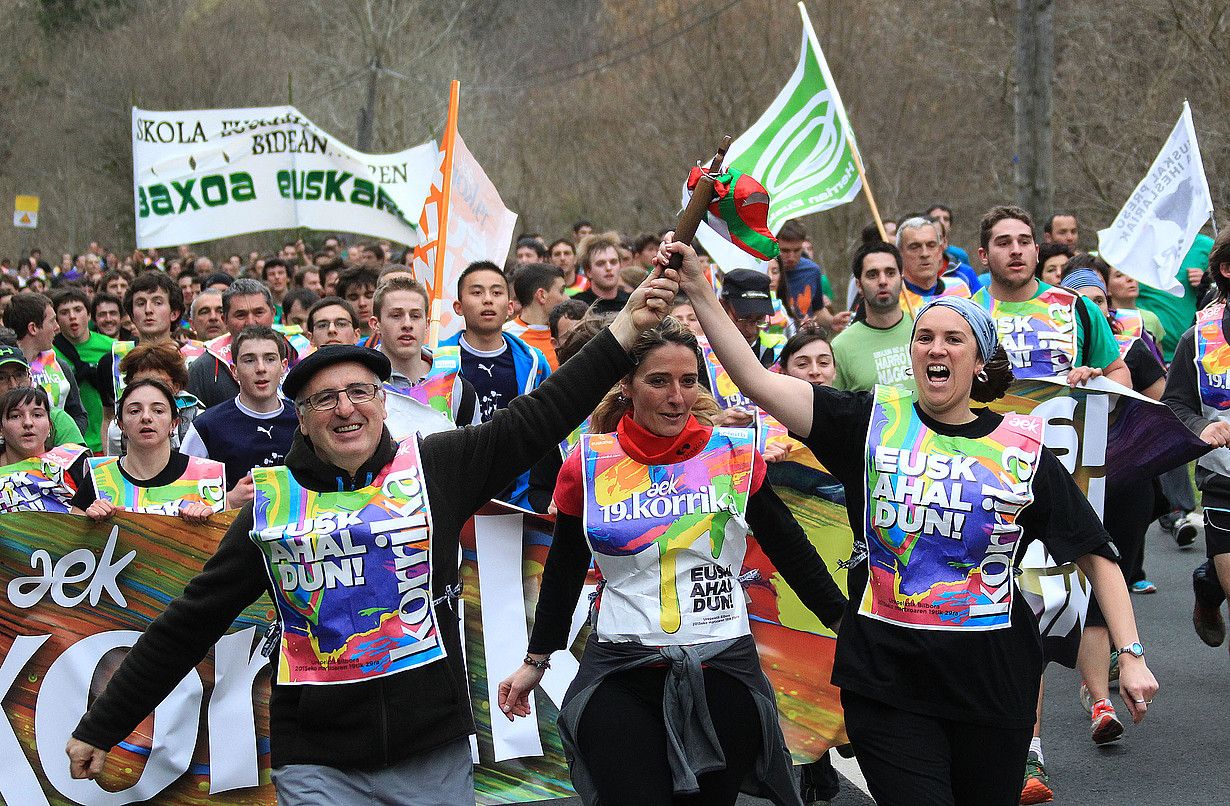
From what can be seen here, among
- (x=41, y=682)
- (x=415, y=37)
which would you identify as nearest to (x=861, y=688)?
(x=41, y=682)

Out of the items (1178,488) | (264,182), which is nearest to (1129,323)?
(1178,488)

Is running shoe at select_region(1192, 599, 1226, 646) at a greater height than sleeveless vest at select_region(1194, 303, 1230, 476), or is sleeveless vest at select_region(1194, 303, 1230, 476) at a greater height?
sleeveless vest at select_region(1194, 303, 1230, 476)

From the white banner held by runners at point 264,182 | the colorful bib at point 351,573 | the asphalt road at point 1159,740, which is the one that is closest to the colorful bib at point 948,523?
the colorful bib at point 351,573

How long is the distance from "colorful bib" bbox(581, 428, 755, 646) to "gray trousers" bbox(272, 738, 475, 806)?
62 cm

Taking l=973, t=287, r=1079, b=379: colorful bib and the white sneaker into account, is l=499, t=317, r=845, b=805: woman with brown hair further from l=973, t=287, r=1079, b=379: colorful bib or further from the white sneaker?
the white sneaker

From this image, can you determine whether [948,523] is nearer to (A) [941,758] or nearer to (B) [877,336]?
(A) [941,758]

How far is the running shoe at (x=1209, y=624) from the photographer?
23.8ft

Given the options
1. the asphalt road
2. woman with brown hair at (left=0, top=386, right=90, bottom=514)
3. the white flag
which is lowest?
the asphalt road

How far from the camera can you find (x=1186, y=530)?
34.8 feet

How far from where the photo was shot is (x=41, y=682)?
18.4ft

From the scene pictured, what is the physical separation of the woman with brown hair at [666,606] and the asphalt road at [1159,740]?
2.03 metres

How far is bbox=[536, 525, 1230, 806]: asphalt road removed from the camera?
618 cm

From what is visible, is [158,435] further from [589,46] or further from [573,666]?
[589,46]

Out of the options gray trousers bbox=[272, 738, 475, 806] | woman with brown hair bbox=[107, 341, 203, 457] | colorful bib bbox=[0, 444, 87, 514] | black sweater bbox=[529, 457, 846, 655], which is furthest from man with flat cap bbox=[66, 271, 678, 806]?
woman with brown hair bbox=[107, 341, 203, 457]
